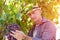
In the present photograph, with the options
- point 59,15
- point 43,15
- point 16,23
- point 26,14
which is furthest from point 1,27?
point 59,15

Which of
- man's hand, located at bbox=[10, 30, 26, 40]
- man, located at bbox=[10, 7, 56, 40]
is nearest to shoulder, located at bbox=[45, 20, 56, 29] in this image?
man, located at bbox=[10, 7, 56, 40]

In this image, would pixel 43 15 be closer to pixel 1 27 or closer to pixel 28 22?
pixel 28 22

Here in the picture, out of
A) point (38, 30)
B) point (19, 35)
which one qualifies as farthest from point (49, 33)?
point (19, 35)

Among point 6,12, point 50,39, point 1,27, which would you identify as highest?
point 6,12

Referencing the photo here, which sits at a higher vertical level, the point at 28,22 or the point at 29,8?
the point at 29,8

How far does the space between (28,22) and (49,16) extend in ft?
0.60

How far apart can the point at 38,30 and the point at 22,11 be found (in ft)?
0.69

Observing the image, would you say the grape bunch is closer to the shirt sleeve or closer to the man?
the man

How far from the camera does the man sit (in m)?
1.15

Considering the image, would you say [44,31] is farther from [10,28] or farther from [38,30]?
[10,28]

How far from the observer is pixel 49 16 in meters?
1.20

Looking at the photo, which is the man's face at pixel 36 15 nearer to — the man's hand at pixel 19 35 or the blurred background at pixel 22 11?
the blurred background at pixel 22 11

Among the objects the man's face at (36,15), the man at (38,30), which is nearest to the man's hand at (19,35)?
the man at (38,30)

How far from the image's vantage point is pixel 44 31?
1161mm
